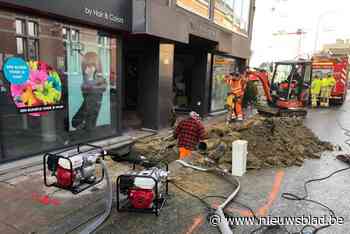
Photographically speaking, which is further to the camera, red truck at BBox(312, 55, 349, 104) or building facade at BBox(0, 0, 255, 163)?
red truck at BBox(312, 55, 349, 104)

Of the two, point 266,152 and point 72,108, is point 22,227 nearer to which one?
point 72,108

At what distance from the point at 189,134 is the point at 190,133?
0.03m

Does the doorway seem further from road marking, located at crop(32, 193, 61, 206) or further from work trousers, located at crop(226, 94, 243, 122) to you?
road marking, located at crop(32, 193, 61, 206)

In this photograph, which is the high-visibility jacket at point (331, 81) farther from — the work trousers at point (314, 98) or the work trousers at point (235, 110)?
the work trousers at point (235, 110)

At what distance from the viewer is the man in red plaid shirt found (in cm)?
548

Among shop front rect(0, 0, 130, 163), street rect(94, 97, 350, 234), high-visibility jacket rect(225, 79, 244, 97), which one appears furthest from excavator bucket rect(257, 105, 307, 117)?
shop front rect(0, 0, 130, 163)

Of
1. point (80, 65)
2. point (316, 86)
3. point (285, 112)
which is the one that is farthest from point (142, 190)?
point (316, 86)

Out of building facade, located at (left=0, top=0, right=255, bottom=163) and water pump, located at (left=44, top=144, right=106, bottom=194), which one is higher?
building facade, located at (left=0, top=0, right=255, bottom=163)

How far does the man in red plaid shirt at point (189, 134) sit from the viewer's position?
5477mm

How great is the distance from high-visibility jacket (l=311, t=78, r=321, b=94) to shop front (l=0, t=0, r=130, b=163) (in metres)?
13.6

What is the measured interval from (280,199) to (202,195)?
1237 mm

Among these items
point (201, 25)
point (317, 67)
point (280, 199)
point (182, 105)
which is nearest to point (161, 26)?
point (201, 25)

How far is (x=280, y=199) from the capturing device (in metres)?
3.84

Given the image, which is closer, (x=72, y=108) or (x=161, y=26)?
(x=72, y=108)
